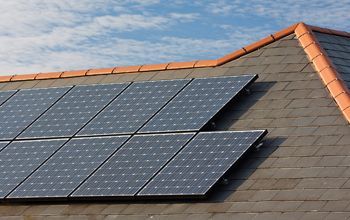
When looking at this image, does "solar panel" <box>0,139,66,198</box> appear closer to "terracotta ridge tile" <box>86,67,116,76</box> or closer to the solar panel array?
the solar panel array

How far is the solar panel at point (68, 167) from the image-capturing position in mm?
22844

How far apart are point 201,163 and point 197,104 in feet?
9.97

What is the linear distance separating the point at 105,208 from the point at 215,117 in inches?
159

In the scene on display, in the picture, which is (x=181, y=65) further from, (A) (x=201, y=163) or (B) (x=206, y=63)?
(A) (x=201, y=163)

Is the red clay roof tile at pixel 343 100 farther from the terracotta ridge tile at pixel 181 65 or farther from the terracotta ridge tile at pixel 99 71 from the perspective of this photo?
the terracotta ridge tile at pixel 99 71

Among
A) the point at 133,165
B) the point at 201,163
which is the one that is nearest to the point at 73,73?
the point at 133,165

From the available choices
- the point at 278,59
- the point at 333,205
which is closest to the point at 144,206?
the point at 333,205

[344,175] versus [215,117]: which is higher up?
[215,117]

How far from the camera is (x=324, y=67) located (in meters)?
25.2

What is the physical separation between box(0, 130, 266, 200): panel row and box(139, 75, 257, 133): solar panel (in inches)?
17.2

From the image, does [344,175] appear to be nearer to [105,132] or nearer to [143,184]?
[143,184]

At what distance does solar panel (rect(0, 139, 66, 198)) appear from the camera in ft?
78.0

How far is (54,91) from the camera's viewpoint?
2795 cm

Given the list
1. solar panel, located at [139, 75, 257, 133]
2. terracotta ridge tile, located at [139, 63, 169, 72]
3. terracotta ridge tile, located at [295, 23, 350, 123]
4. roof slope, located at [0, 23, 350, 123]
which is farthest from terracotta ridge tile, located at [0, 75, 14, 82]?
terracotta ridge tile, located at [295, 23, 350, 123]
